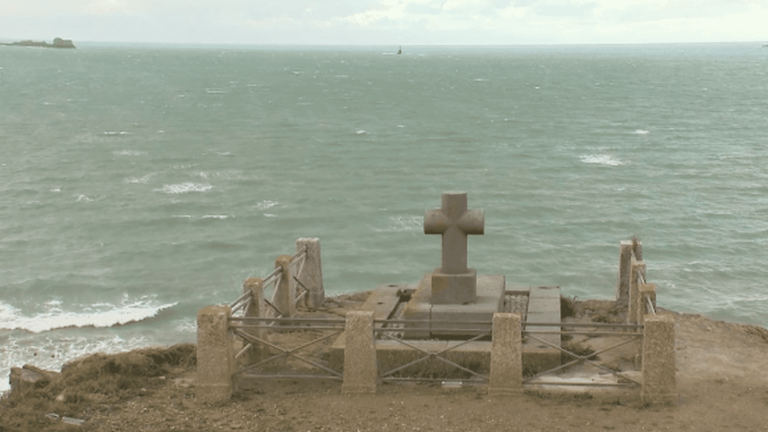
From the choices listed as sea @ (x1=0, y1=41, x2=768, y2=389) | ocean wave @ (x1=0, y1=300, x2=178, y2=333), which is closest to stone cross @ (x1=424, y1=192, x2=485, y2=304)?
sea @ (x1=0, y1=41, x2=768, y2=389)

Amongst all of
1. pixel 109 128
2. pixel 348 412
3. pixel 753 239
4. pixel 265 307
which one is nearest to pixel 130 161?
pixel 109 128

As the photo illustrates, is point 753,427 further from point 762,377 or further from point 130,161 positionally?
point 130,161

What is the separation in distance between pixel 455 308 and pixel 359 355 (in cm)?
313

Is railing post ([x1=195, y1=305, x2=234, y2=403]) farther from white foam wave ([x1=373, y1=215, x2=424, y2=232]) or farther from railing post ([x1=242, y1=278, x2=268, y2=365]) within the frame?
white foam wave ([x1=373, y1=215, x2=424, y2=232])

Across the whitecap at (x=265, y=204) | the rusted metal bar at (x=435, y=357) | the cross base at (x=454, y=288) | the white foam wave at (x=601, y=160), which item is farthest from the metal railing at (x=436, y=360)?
the white foam wave at (x=601, y=160)

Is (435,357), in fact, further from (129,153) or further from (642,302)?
(129,153)

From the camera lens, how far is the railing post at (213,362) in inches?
569

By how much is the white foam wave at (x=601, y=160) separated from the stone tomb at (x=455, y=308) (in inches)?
1809

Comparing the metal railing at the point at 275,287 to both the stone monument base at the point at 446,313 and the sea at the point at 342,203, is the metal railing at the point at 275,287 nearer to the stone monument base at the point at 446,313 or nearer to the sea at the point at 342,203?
the stone monument base at the point at 446,313

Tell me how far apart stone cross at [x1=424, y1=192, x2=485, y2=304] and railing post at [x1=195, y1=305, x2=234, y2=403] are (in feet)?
15.0

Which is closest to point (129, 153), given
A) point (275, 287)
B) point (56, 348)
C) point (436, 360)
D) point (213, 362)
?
point (56, 348)

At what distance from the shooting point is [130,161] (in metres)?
63.4

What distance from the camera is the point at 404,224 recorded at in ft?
150

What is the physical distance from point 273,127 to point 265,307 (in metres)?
65.4
